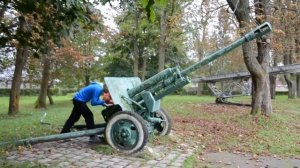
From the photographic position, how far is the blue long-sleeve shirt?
8.55m

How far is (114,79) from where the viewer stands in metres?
8.59

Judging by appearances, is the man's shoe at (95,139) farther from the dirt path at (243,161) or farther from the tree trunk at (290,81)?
the tree trunk at (290,81)

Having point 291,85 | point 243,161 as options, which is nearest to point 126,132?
point 243,161

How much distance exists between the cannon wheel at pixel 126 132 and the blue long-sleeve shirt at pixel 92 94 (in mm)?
715

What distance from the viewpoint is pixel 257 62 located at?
14.3 m

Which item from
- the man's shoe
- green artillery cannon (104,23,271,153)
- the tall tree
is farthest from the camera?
the tall tree

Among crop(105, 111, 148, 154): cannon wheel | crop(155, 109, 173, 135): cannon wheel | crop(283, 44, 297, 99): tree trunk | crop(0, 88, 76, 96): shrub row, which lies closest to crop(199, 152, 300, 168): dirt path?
crop(105, 111, 148, 154): cannon wheel

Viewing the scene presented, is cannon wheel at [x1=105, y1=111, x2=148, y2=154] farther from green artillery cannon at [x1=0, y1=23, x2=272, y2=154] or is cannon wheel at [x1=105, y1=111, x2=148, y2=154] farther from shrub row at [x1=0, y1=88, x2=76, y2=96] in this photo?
shrub row at [x1=0, y1=88, x2=76, y2=96]

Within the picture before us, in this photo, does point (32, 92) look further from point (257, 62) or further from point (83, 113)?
point (83, 113)

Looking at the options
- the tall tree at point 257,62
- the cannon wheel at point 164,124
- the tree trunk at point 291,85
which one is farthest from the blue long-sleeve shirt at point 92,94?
the tree trunk at point 291,85

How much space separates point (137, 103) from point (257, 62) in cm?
720

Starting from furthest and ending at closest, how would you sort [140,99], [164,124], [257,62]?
[257,62] → [164,124] → [140,99]

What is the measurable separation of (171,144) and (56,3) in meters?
4.20

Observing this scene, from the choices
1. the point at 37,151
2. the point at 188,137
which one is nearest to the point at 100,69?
the point at 188,137
